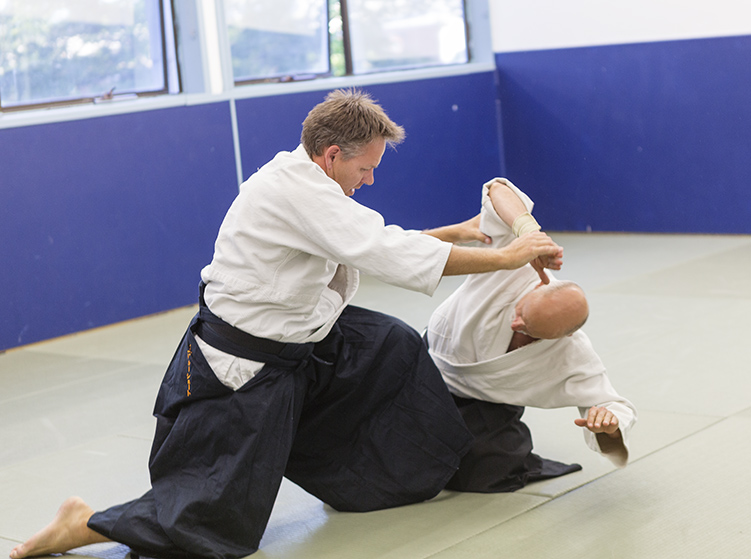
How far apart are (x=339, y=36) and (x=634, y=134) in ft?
6.77

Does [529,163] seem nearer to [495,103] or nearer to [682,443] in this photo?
[495,103]

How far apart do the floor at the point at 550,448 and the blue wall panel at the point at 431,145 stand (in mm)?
1407

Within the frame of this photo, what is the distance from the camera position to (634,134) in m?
6.65

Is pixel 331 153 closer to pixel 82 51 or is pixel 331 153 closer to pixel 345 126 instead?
pixel 345 126

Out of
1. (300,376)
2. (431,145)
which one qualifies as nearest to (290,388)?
(300,376)

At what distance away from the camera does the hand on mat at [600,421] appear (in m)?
2.37

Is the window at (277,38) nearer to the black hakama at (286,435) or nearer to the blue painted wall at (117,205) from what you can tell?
the blue painted wall at (117,205)

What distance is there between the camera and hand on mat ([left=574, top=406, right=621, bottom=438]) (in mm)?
2371

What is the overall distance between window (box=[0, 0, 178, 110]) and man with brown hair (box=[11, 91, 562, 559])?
130 inches

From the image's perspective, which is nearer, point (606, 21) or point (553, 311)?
point (553, 311)

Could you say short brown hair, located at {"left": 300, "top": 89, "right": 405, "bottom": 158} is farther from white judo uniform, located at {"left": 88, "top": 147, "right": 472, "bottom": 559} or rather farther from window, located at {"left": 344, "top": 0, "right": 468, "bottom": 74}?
window, located at {"left": 344, "top": 0, "right": 468, "bottom": 74}

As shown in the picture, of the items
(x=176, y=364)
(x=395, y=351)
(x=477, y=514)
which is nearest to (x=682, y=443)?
(x=477, y=514)

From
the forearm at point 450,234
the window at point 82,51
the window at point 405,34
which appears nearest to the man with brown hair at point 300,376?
the forearm at point 450,234

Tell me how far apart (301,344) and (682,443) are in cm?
119
